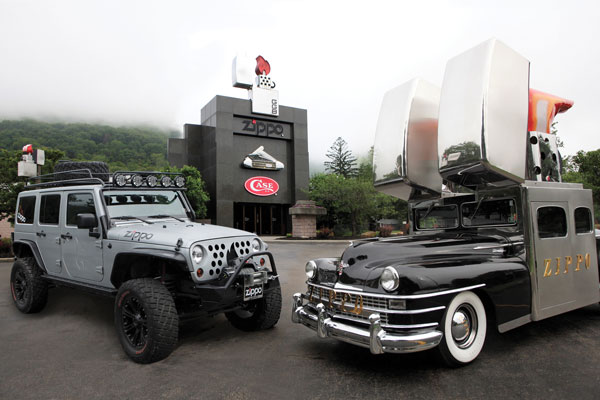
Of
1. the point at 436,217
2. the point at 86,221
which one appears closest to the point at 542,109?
the point at 436,217

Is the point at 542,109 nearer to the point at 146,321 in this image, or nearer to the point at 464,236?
the point at 464,236

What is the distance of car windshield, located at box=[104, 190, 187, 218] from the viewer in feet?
17.7

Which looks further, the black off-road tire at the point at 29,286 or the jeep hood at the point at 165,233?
the black off-road tire at the point at 29,286

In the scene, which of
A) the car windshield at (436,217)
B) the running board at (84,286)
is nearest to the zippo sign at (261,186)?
the running board at (84,286)

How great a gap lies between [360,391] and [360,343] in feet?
1.30

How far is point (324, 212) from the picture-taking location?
25828mm

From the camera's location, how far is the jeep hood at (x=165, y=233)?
4.46 metres

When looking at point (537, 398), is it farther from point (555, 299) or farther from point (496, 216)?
point (496, 216)

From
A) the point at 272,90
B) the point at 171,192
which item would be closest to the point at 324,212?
the point at 272,90

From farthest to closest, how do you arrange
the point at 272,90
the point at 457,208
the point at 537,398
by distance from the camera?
the point at 272,90, the point at 457,208, the point at 537,398

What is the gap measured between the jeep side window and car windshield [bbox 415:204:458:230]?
4.70m

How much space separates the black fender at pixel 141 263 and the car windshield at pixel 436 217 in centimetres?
347

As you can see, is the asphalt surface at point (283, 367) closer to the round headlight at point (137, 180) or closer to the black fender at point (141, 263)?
the black fender at point (141, 263)

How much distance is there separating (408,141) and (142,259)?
3909mm
